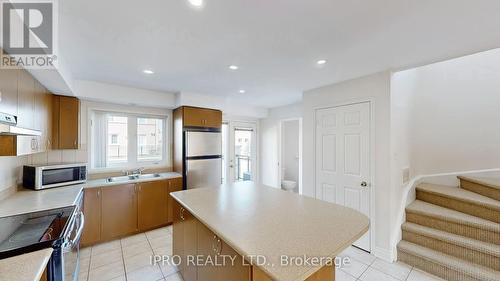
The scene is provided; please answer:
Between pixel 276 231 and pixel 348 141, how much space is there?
210cm

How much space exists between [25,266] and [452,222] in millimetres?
3895

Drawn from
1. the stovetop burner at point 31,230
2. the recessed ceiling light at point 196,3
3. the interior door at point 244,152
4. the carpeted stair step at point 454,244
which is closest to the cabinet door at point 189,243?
the stovetop burner at point 31,230

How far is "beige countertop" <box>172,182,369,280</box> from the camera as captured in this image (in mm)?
1027

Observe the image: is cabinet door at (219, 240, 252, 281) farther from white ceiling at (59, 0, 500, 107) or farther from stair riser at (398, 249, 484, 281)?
stair riser at (398, 249, 484, 281)

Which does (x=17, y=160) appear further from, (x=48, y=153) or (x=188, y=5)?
(x=188, y=5)

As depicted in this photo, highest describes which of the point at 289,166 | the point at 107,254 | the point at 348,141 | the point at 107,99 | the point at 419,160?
the point at 107,99

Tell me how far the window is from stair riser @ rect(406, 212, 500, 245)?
4.19 m

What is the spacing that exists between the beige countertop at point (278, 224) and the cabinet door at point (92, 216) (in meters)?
1.60

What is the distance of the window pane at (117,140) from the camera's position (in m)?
3.40

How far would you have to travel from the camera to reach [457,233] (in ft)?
7.58

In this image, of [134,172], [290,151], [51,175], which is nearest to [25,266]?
[51,175]

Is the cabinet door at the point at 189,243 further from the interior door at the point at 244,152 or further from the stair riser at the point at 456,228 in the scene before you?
the interior door at the point at 244,152

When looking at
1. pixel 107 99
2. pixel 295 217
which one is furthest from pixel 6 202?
pixel 295 217

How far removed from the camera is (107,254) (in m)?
2.57
